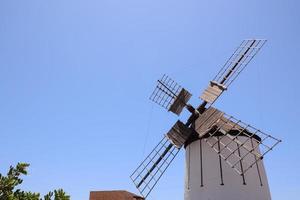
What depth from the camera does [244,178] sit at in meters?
Result: 14.4

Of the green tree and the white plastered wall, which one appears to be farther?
the white plastered wall

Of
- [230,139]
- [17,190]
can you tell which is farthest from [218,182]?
[17,190]

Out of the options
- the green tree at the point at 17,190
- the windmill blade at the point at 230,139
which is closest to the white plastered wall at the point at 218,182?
the windmill blade at the point at 230,139

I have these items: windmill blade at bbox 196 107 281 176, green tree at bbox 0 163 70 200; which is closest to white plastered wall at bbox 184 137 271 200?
windmill blade at bbox 196 107 281 176

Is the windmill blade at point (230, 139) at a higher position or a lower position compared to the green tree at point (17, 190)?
→ higher

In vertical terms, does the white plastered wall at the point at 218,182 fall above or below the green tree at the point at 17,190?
above

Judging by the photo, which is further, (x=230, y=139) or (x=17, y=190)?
(x=230, y=139)

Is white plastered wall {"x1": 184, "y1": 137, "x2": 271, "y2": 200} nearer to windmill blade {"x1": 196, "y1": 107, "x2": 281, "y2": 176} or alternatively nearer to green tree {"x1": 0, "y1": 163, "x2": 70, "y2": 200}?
windmill blade {"x1": 196, "y1": 107, "x2": 281, "y2": 176}

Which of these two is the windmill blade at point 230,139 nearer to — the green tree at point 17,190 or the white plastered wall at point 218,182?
the white plastered wall at point 218,182

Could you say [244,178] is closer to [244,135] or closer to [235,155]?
[235,155]

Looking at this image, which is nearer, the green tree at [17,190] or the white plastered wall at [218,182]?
the green tree at [17,190]

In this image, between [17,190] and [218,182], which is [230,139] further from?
[17,190]

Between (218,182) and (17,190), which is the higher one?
(218,182)

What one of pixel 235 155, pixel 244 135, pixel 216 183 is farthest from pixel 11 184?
pixel 244 135
